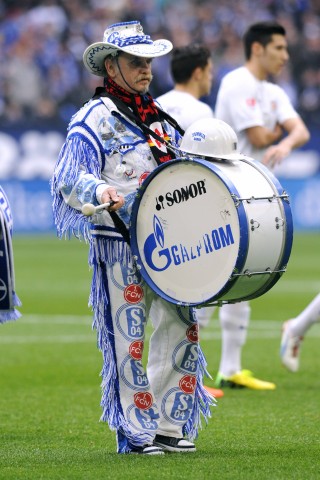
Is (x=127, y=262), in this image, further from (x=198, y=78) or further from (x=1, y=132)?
(x=1, y=132)

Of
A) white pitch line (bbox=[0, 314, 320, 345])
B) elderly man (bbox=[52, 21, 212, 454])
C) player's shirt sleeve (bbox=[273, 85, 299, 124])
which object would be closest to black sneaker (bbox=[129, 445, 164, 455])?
elderly man (bbox=[52, 21, 212, 454])

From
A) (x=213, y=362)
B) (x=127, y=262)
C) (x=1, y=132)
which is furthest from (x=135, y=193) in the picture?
(x=1, y=132)

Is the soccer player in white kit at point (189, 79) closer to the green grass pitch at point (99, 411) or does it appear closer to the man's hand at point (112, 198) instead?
the green grass pitch at point (99, 411)

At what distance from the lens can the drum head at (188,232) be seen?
566cm

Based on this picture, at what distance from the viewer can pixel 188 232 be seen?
19.4ft

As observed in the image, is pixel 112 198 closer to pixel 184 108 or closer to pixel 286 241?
pixel 286 241

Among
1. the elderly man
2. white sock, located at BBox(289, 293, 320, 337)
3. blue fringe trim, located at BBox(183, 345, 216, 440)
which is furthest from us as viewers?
white sock, located at BBox(289, 293, 320, 337)

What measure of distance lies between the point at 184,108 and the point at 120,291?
326cm

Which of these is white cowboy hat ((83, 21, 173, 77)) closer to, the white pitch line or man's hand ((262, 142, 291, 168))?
man's hand ((262, 142, 291, 168))

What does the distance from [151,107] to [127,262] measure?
84 centimetres

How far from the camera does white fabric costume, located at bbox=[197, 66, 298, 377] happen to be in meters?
9.32

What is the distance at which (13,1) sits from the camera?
27312 mm

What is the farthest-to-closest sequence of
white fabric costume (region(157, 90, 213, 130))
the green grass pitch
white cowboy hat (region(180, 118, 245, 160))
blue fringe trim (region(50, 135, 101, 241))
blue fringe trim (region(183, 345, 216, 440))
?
white fabric costume (region(157, 90, 213, 130))
blue fringe trim (region(183, 345, 216, 440))
blue fringe trim (region(50, 135, 101, 241))
white cowboy hat (region(180, 118, 245, 160))
the green grass pitch

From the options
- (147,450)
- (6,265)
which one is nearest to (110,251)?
(6,265)
